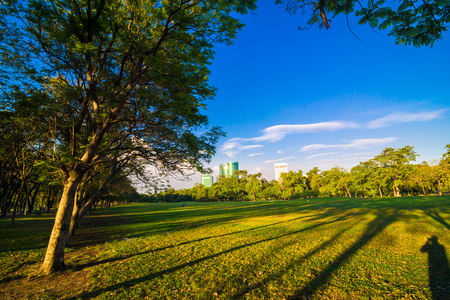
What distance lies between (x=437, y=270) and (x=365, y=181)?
6994 centimetres

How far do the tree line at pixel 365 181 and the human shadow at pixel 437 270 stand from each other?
192 ft

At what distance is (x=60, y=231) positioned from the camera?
264 inches

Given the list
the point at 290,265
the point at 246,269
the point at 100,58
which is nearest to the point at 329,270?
the point at 290,265

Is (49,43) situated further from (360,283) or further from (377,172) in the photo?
(377,172)

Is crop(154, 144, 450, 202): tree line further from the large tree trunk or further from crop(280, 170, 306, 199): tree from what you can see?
the large tree trunk

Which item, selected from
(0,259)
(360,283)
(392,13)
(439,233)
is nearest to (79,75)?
(0,259)

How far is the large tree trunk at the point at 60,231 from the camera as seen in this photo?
6633 mm

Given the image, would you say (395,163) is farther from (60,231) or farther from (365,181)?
(60,231)

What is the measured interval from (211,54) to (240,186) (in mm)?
81267

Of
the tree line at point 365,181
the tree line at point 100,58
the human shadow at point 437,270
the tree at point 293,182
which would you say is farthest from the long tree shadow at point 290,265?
the tree at point 293,182

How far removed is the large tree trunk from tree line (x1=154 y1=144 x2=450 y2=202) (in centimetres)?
7044

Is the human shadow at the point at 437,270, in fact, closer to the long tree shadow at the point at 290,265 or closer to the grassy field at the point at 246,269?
the grassy field at the point at 246,269

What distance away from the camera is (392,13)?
14.1ft

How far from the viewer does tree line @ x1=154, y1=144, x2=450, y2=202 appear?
166ft
